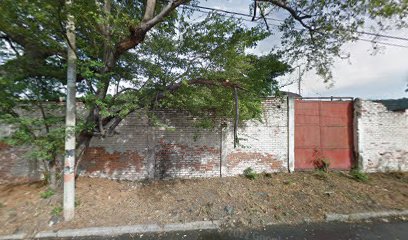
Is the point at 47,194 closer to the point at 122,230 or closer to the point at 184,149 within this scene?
the point at 122,230

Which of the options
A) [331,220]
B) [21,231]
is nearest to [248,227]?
[331,220]

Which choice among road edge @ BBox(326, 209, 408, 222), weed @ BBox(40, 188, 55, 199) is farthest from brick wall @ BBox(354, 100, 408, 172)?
weed @ BBox(40, 188, 55, 199)

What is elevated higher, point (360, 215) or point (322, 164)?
point (322, 164)

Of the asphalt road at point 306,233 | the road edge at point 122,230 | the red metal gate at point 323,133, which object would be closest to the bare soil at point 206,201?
the road edge at point 122,230

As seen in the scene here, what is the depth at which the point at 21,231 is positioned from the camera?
4410mm

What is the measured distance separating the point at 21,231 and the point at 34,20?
394 cm

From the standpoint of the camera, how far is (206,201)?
579cm

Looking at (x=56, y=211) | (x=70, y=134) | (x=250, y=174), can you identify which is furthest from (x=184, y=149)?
(x=56, y=211)

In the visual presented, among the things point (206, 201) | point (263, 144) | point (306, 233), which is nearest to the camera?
point (306, 233)

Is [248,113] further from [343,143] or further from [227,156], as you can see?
[343,143]

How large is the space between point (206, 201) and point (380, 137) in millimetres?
6613

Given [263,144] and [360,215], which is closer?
[360,215]

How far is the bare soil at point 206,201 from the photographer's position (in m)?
4.94

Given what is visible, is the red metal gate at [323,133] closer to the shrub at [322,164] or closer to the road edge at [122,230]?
the shrub at [322,164]
